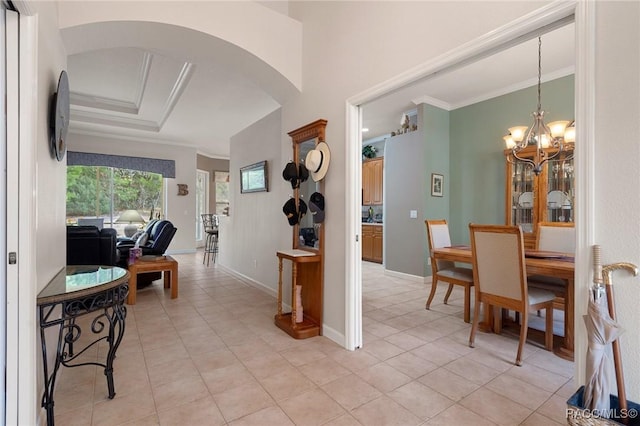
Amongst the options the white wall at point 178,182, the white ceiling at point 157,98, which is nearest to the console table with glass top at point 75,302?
the white ceiling at point 157,98

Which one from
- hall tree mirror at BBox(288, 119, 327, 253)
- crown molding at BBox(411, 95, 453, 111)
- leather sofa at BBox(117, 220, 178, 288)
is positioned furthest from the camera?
crown molding at BBox(411, 95, 453, 111)

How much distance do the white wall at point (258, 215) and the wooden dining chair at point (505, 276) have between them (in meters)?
1.84

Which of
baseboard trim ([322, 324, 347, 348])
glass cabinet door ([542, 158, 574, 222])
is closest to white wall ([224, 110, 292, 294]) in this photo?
baseboard trim ([322, 324, 347, 348])

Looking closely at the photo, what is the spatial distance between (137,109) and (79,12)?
4075 millimetres

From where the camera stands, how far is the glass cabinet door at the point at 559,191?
3895 mm

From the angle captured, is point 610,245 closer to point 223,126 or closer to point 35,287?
point 35,287

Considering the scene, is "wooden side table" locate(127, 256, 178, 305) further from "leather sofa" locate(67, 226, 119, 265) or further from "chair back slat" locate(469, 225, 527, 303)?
"chair back slat" locate(469, 225, 527, 303)

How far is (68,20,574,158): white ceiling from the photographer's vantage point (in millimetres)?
3736

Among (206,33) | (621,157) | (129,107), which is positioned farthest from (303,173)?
(129,107)

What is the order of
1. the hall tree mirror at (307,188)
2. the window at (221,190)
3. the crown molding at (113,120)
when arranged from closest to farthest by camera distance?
1. the hall tree mirror at (307,188)
2. the crown molding at (113,120)
3. the window at (221,190)

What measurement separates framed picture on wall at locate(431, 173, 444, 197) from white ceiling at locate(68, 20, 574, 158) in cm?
117

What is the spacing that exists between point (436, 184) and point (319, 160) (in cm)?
291

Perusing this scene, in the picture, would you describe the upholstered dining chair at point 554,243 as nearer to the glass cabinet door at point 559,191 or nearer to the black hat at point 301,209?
the glass cabinet door at point 559,191

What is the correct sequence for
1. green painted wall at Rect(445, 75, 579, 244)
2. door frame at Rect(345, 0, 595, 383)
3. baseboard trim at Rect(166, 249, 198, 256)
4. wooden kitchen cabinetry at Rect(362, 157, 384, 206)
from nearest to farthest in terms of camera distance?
door frame at Rect(345, 0, 595, 383)
green painted wall at Rect(445, 75, 579, 244)
wooden kitchen cabinetry at Rect(362, 157, 384, 206)
baseboard trim at Rect(166, 249, 198, 256)
